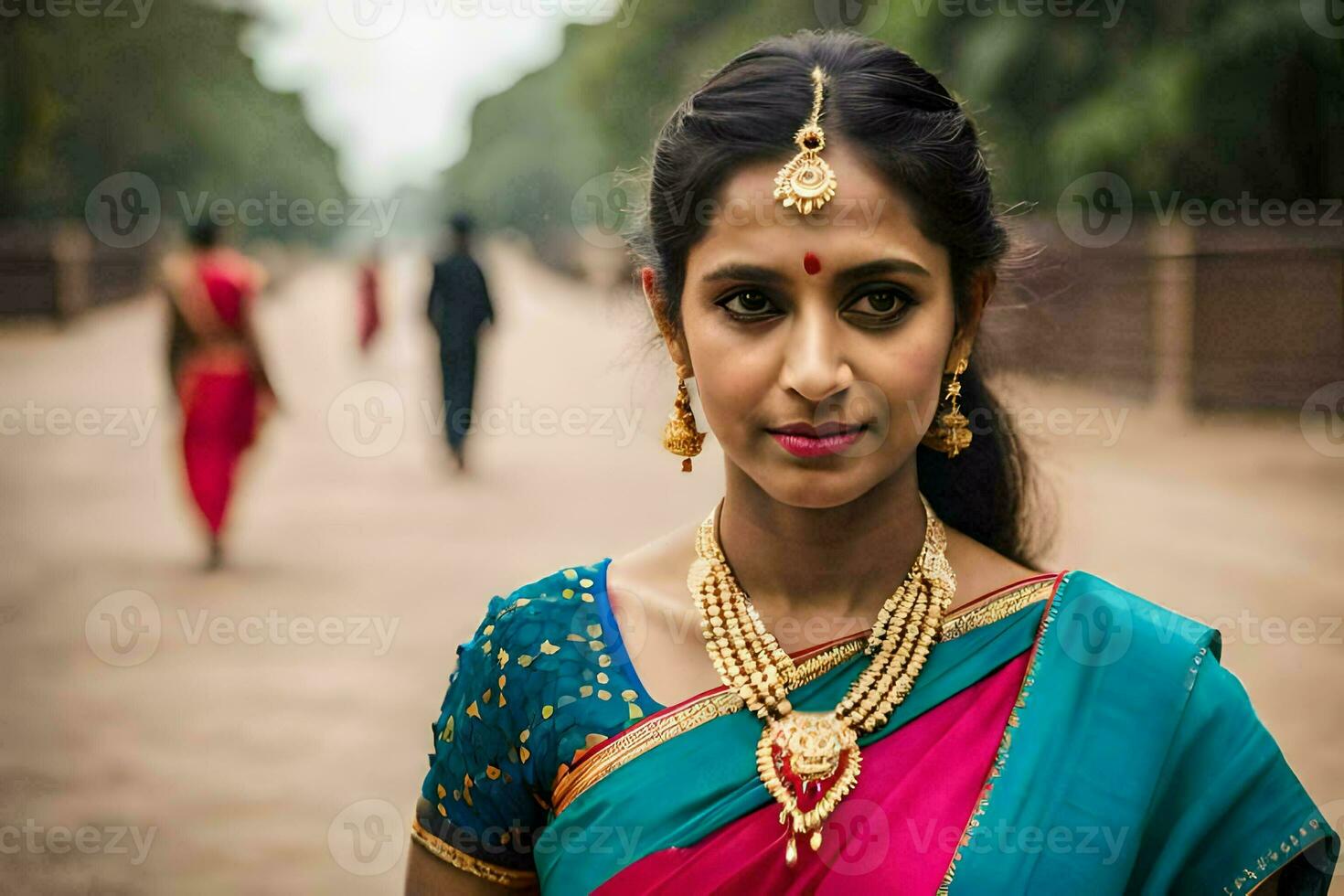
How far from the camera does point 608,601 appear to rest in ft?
6.64

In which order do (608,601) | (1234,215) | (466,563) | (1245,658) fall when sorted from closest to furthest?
(608,601) < (1245,658) < (466,563) < (1234,215)

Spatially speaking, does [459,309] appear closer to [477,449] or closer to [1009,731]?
[477,449]

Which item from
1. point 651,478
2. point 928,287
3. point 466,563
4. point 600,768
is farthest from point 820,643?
point 651,478

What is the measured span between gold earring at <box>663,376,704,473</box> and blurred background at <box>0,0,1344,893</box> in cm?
28

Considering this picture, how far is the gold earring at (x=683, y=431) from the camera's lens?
2.09 m

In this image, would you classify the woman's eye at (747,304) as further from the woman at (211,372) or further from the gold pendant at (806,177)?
the woman at (211,372)

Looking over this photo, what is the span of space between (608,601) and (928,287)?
0.66 m

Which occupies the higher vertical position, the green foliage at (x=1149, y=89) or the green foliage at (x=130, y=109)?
the green foliage at (x=130, y=109)

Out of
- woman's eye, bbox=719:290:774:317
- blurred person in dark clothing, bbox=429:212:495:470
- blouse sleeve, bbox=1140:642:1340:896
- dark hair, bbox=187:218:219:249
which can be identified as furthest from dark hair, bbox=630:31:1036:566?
blurred person in dark clothing, bbox=429:212:495:470

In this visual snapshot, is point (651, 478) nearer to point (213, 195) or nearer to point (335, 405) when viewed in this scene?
point (335, 405)

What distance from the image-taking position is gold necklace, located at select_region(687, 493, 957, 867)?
71.6 inches

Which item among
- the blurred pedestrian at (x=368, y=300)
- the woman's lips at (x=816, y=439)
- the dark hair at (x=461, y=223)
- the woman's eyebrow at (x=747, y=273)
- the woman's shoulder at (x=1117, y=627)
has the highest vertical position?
the blurred pedestrian at (x=368, y=300)

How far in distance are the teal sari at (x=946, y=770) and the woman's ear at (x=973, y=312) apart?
0.36m

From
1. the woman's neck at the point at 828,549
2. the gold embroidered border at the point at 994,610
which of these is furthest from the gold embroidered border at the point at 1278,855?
the woman's neck at the point at 828,549
